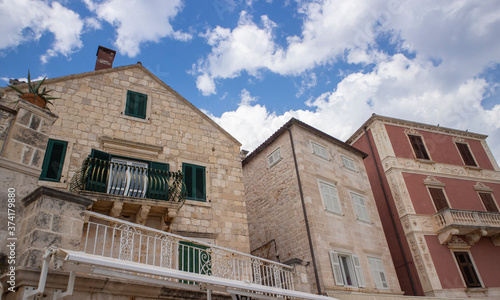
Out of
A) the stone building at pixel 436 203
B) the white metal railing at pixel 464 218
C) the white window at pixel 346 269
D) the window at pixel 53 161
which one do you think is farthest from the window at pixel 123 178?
the white metal railing at pixel 464 218

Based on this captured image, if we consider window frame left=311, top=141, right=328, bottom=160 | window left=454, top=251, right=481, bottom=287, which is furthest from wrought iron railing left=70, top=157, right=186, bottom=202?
window left=454, top=251, right=481, bottom=287

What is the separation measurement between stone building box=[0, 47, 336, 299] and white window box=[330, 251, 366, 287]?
2.67 m

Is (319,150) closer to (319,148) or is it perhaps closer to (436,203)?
(319,148)

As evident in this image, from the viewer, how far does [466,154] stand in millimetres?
22562

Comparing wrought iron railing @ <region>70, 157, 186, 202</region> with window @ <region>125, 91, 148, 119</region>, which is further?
window @ <region>125, 91, 148, 119</region>

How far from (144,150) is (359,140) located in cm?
1462

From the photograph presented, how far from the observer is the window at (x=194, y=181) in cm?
1144

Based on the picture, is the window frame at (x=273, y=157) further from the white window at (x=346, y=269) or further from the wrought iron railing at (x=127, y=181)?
the wrought iron railing at (x=127, y=181)

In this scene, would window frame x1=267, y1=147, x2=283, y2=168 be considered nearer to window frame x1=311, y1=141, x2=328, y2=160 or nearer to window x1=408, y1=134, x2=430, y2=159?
window frame x1=311, y1=141, x2=328, y2=160

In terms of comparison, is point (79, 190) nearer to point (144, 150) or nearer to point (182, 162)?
point (144, 150)

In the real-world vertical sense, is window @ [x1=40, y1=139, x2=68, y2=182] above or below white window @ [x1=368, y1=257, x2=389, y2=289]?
above

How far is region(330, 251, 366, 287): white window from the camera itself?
43.2ft

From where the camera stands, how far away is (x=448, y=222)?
1752 centimetres

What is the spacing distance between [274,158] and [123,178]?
321 inches
